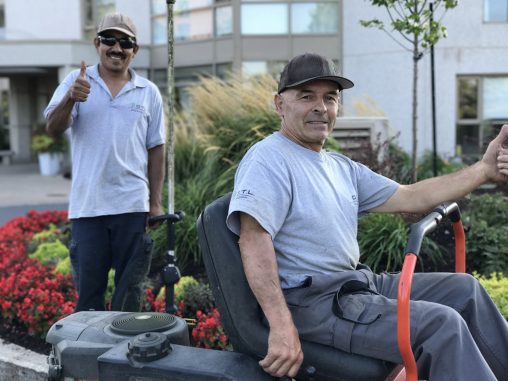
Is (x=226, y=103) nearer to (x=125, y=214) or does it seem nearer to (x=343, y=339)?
(x=125, y=214)

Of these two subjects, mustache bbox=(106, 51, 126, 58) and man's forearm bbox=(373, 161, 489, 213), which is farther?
mustache bbox=(106, 51, 126, 58)

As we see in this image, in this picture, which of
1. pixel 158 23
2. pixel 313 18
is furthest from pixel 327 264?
pixel 158 23

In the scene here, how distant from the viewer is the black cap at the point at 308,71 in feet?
7.98

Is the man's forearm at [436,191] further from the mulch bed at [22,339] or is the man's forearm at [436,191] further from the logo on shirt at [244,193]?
the mulch bed at [22,339]

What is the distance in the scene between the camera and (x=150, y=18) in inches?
709

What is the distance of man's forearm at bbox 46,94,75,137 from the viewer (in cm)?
335

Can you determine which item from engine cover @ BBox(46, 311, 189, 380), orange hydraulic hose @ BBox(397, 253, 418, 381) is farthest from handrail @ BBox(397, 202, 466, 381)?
engine cover @ BBox(46, 311, 189, 380)

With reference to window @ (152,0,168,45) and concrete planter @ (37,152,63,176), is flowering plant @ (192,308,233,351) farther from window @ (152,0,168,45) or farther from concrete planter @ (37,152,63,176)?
concrete planter @ (37,152,63,176)

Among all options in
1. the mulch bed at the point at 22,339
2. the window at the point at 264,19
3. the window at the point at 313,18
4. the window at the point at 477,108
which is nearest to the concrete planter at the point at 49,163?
the window at the point at 264,19

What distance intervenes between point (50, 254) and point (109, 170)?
2.32 metres

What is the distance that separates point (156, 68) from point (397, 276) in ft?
53.1

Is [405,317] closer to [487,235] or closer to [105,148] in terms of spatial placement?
[105,148]

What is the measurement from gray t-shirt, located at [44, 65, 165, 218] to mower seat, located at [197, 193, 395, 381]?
132 cm

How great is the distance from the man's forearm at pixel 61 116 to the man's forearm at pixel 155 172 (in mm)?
566
